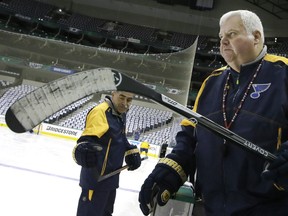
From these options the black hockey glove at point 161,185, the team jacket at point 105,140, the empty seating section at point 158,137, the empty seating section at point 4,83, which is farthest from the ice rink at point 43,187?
the empty seating section at point 158,137

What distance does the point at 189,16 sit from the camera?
18891 millimetres

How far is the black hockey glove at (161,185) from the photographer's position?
1.02 meters

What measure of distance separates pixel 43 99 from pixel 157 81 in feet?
23.4

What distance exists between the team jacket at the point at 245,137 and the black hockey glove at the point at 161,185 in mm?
73

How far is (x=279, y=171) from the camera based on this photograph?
2.64ft

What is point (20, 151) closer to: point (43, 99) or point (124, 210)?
point (124, 210)

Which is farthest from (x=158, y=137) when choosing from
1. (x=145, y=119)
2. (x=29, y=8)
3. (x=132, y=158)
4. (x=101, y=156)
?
(x=29, y=8)

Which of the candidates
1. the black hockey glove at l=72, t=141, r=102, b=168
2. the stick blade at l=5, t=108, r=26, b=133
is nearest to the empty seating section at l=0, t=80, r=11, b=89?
the black hockey glove at l=72, t=141, r=102, b=168

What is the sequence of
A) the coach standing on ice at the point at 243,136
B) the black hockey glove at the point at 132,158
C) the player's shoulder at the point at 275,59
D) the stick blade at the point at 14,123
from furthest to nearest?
the black hockey glove at the point at 132,158 < the player's shoulder at the point at 275,59 < the coach standing on ice at the point at 243,136 < the stick blade at the point at 14,123

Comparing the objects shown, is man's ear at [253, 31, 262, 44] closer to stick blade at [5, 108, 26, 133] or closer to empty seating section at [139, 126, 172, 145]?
stick blade at [5, 108, 26, 133]

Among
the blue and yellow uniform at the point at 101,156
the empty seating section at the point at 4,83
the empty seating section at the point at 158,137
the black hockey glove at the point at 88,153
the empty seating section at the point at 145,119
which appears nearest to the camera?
the black hockey glove at the point at 88,153

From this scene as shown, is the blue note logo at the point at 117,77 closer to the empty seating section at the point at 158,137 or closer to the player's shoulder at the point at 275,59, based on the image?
the player's shoulder at the point at 275,59

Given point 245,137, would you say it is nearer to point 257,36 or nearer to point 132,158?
point 257,36

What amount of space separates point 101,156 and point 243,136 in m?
1.15
